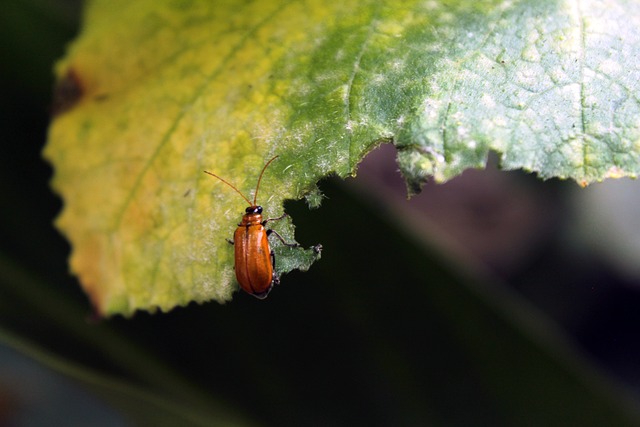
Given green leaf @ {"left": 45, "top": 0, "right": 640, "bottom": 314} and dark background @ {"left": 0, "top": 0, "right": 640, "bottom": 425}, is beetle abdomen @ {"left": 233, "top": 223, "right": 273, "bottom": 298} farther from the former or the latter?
dark background @ {"left": 0, "top": 0, "right": 640, "bottom": 425}

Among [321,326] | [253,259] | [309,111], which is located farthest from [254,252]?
[321,326]

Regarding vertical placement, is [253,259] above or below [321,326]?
below

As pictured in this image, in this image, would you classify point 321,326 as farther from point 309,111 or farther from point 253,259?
point 309,111

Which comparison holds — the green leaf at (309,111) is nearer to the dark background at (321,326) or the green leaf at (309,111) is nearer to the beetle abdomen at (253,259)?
the beetle abdomen at (253,259)

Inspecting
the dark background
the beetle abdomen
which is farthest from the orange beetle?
the dark background

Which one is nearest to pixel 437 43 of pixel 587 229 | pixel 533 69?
pixel 533 69

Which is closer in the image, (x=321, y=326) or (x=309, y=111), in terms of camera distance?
(x=309, y=111)

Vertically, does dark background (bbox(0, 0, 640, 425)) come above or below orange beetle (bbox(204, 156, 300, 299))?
above
